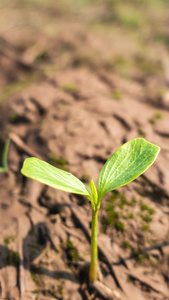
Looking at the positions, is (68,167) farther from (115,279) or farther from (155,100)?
(155,100)

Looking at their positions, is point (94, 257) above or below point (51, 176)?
below

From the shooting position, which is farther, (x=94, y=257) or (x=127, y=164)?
(x=94, y=257)

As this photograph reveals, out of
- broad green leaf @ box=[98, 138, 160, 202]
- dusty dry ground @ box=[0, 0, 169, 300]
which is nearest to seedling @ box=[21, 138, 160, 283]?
broad green leaf @ box=[98, 138, 160, 202]

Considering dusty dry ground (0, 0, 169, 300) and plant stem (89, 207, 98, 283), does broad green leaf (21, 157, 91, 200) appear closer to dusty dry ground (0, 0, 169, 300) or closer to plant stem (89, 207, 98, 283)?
plant stem (89, 207, 98, 283)

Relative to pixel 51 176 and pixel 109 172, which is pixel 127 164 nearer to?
pixel 109 172

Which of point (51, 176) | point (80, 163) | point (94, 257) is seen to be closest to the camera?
point (51, 176)

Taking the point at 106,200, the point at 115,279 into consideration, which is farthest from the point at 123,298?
the point at 106,200

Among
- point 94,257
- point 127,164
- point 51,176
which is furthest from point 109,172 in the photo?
point 94,257

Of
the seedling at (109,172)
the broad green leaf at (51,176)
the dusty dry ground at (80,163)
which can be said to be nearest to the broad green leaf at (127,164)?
the seedling at (109,172)

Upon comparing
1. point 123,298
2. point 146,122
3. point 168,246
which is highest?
point 146,122
